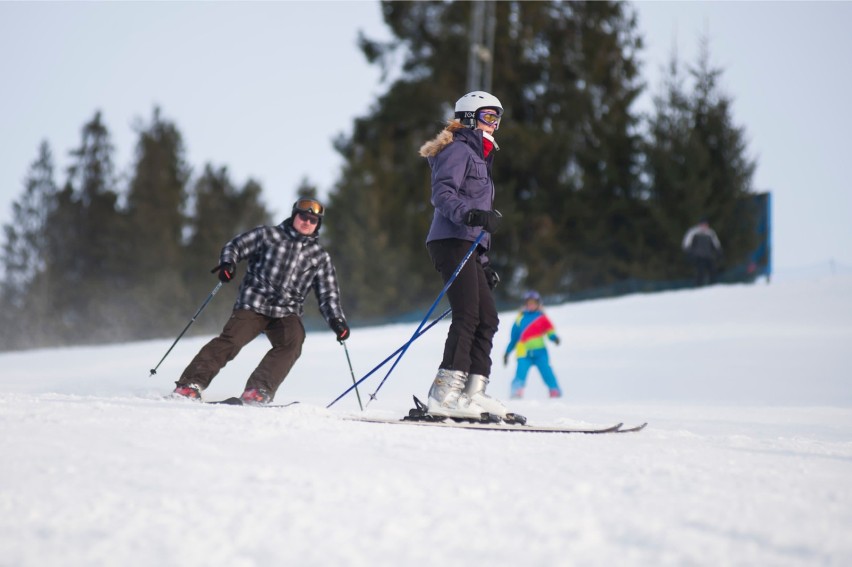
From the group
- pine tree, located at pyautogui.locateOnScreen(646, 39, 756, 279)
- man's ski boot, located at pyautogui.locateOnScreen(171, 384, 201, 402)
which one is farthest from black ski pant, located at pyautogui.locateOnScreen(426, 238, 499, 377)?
pine tree, located at pyautogui.locateOnScreen(646, 39, 756, 279)

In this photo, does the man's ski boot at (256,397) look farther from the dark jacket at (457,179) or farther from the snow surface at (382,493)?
the dark jacket at (457,179)

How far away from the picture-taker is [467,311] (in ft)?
18.6

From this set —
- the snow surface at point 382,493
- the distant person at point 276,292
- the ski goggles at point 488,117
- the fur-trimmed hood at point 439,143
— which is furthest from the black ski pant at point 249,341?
the ski goggles at point 488,117

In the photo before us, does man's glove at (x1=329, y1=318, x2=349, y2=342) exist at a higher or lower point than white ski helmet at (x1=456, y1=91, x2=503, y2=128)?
lower

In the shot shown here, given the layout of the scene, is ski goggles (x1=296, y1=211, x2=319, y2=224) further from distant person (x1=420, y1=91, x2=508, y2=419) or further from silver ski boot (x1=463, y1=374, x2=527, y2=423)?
silver ski boot (x1=463, y1=374, x2=527, y2=423)

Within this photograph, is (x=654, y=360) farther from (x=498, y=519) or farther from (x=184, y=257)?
(x=184, y=257)

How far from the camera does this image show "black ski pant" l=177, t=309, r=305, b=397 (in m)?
6.83

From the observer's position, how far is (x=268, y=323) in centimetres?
729

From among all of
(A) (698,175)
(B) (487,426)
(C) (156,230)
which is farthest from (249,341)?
(C) (156,230)

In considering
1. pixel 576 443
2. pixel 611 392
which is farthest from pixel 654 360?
pixel 576 443

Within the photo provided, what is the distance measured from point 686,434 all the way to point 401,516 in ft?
10.5

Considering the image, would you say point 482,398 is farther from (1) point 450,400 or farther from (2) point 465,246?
(2) point 465,246

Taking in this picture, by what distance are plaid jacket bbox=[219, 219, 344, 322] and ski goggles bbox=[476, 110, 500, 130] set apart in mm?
1791

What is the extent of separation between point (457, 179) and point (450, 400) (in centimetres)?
123
